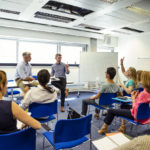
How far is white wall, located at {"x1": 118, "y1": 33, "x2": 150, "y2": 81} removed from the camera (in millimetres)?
6477

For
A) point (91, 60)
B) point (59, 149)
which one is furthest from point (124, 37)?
point (59, 149)

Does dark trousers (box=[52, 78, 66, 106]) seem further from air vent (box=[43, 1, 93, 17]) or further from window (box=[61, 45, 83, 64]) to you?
window (box=[61, 45, 83, 64])

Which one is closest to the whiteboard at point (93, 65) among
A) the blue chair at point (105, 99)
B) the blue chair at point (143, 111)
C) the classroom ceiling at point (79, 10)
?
the classroom ceiling at point (79, 10)

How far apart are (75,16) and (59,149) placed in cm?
366

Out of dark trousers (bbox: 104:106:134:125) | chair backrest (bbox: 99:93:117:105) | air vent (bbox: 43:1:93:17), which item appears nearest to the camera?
dark trousers (bbox: 104:106:134:125)

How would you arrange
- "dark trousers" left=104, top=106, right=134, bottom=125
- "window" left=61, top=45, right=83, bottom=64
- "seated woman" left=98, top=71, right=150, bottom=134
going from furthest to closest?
Result: "window" left=61, top=45, right=83, bottom=64 → "dark trousers" left=104, top=106, right=134, bottom=125 → "seated woman" left=98, top=71, right=150, bottom=134

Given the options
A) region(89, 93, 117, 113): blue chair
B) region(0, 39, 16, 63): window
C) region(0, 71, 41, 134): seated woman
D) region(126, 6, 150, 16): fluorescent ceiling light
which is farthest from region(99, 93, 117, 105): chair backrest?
region(0, 39, 16, 63): window

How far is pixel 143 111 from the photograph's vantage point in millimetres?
2342

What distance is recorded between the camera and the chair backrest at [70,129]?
1.47 metres

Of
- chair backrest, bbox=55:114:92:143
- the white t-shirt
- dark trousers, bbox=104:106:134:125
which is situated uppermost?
the white t-shirt

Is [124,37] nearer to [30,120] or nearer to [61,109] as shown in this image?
[61,109]

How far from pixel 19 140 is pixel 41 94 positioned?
1035 millimetres

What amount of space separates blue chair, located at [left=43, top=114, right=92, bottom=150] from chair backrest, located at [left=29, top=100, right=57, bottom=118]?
641 mm

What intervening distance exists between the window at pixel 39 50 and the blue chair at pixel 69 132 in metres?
4.89
